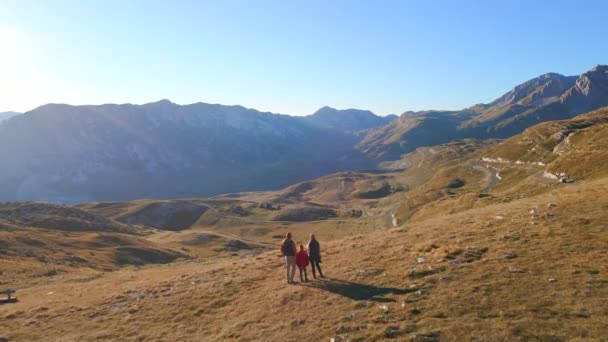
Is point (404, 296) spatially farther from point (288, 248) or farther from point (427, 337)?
point (288, 248)

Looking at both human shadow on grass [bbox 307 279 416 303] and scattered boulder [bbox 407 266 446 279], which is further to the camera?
scattered boulder [bbox 407 266 446 279]

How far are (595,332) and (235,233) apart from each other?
180798mm

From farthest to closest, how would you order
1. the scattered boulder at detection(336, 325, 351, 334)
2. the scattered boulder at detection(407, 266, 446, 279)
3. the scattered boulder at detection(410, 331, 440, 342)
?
1. the scattered boulder at detection(407, 266, 446, 279)
2. the scattered boulder at detection(336, 325, 351, 334)
3. the scattered boulder at detection(410, 331, 440, 342)

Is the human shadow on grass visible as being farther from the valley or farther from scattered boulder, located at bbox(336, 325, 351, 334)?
scattered boulder, located at bbox(336, 325, 351, 334)

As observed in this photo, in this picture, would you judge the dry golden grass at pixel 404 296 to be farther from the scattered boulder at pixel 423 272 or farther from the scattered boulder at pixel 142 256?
the scattered boulder at pixel 142 256

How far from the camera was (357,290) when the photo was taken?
84.8ft

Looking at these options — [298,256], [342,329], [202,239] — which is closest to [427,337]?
[342,329]

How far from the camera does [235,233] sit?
19062cm

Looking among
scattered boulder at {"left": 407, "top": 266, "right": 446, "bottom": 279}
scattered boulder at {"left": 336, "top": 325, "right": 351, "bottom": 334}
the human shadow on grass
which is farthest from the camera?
scattered boulder at {"left": 407, "top": 266, "right": 446, "bottom": 279}

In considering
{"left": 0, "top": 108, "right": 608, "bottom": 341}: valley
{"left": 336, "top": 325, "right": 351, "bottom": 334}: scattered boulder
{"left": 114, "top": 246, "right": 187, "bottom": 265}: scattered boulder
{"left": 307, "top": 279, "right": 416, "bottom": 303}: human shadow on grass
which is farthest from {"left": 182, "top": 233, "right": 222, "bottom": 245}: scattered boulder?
{"left": 336, "top": 325, "right": 351, "bottom": 334}: scattered boulder

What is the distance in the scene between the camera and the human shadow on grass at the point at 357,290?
24.0m

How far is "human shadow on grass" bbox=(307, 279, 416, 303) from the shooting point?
2400cm

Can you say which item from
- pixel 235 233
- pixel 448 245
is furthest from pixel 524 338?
pixel 235 233

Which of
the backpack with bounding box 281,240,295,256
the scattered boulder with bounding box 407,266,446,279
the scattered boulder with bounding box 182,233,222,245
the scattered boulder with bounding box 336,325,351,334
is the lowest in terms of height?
the scattered boulder with bounding box 182,233,222,245
